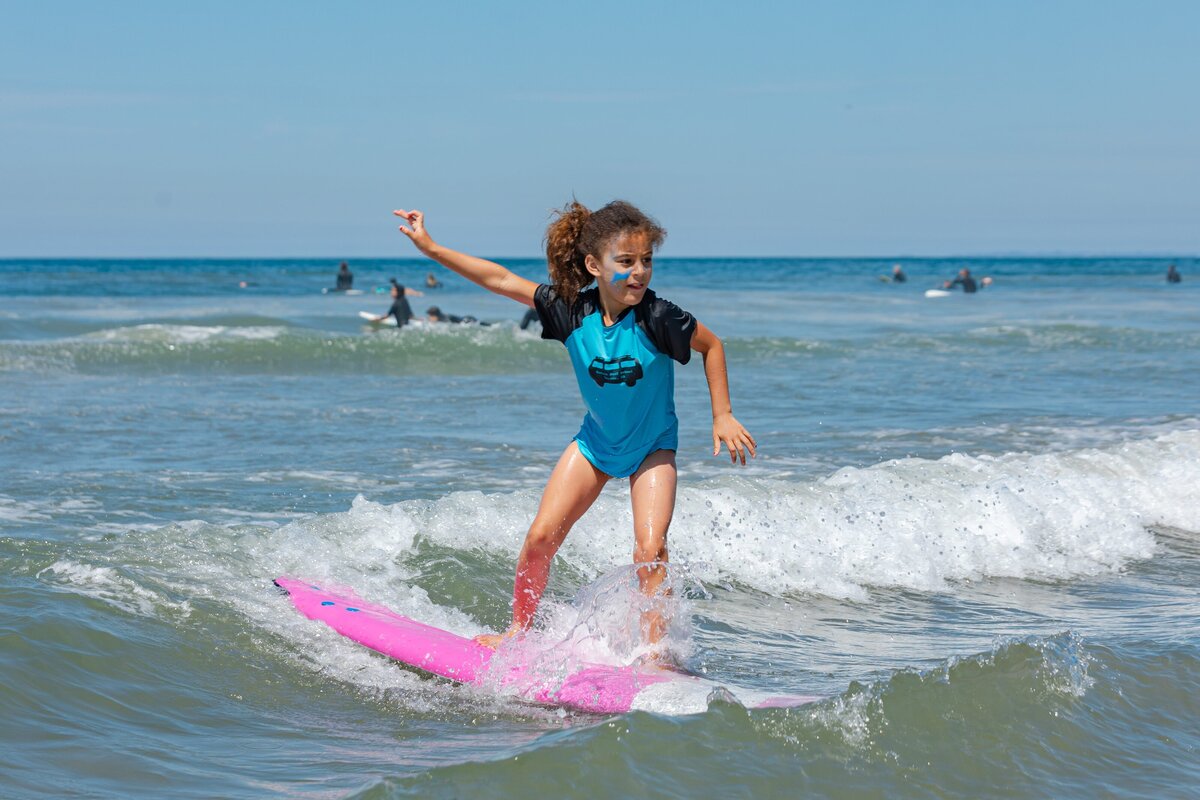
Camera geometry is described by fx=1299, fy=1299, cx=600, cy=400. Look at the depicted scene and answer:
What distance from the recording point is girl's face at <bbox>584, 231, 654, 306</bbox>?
15.8ft

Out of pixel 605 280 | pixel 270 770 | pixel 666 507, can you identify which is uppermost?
pixel 605 280

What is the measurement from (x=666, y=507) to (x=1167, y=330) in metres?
25.0

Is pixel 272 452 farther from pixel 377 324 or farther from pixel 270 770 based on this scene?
pixel 377 324

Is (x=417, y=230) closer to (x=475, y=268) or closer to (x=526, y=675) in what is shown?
(x=475, y=268)

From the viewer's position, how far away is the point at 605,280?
491 cm

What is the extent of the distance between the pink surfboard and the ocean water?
76 millimetres

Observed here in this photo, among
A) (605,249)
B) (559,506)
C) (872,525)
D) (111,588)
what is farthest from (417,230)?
(872,525)

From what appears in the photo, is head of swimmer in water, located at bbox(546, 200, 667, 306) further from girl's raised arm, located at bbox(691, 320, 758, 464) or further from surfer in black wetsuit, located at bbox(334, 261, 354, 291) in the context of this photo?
surfer in black wetsuit, located at bbox(334, 261, 354, 291)

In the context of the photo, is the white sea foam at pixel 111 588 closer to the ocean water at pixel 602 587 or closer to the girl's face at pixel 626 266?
the ocean water at pixel 602 587

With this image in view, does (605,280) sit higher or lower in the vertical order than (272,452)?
higher

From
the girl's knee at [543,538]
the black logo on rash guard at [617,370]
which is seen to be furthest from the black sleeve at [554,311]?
the girl's knee at [543,538]

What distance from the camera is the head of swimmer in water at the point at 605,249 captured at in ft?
15.9

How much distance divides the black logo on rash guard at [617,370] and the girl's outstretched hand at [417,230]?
2.64 feet

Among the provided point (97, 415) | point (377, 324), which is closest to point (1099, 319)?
point (377, 324)
